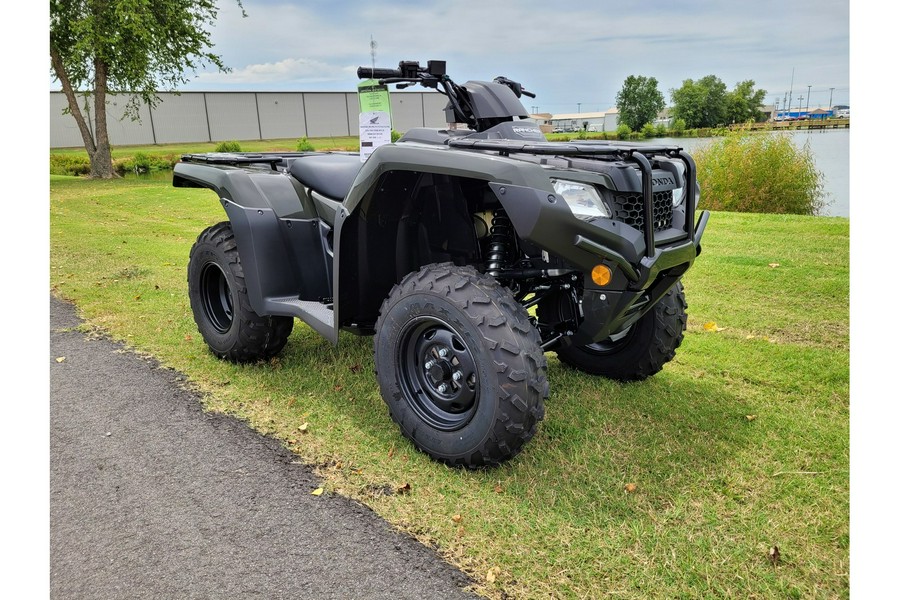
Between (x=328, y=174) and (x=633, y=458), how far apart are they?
2329mm

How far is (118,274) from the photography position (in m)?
7.72

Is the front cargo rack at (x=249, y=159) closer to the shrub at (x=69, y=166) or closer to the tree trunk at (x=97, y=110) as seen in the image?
the tree trunk at (x=97, y=110)

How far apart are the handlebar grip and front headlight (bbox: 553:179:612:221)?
1376 mm

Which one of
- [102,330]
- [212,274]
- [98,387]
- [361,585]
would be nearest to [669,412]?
[361,585]

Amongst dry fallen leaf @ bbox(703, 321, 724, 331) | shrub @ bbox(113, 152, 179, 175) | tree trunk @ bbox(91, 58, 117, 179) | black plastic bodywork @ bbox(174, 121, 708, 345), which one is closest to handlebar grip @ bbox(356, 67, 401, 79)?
black plastic bodywork @ bbox(174, 121, 708, 345)

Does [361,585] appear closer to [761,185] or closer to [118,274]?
[118,274]

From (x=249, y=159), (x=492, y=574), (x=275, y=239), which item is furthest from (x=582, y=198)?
(x=249, y=159)

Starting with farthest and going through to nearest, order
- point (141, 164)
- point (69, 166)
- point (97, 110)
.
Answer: point (141, 164) < point (69, 166) < point (97, 110)

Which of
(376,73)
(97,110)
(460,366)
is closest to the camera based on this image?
(460,366)

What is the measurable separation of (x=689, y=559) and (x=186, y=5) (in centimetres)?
2441

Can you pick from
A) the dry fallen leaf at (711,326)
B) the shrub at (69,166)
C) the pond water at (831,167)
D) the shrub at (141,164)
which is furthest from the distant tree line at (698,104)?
the shrub at (69,166)

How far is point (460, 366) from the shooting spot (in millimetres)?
3070

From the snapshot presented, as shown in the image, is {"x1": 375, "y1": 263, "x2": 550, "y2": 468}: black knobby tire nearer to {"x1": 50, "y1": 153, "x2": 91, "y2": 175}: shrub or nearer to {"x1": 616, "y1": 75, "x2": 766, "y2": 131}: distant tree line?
{"x1": 616, "y1": 75, "x2": 766, "y2": 131}: distant tree line

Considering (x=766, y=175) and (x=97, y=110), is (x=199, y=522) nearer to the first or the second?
(x=766, y=175)
